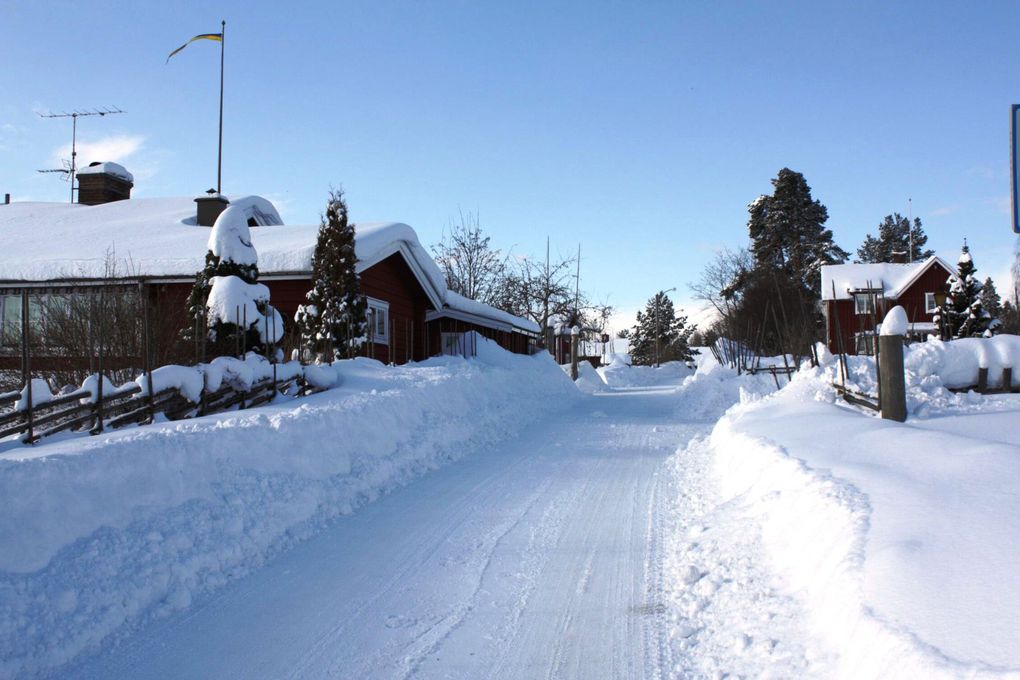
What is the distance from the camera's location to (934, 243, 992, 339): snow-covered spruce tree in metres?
30.4

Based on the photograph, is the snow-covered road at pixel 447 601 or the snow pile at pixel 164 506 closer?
the snow-covered road at pixel 447 601

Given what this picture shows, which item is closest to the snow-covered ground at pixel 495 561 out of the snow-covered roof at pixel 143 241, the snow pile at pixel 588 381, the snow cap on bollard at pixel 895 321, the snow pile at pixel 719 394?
the snow cap on bollard at pixel 895 321

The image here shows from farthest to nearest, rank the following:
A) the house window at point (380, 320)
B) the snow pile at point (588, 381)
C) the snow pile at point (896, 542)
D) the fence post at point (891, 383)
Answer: the snow pile at point (588, 381) < the house window at point (380, 320) < the fence post at point (891, 383) < the snow pile at point (896, 542)

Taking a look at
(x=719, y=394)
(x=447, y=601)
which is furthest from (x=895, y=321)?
(x=447, y=601)

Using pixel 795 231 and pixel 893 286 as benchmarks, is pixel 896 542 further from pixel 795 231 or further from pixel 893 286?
pixel 795 231

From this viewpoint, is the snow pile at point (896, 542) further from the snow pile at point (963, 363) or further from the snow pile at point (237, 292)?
the snow pile at point (237, 292)

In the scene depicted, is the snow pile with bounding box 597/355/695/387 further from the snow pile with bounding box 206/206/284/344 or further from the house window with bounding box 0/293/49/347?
the snow pile with bounding box 206/206/284/344

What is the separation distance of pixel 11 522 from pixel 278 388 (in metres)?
7.24

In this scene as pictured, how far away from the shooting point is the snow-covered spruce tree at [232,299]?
12398mm

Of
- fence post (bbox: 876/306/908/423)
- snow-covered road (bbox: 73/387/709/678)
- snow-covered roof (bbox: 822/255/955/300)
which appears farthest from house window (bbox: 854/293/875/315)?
snow-covered road (bbox: 73/387/709/678)

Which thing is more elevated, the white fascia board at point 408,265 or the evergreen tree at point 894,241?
the evergreen tree at point 894,241

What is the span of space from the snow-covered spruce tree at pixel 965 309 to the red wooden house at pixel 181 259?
19239 mm

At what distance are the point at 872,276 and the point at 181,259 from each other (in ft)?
143

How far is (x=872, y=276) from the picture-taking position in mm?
48656
